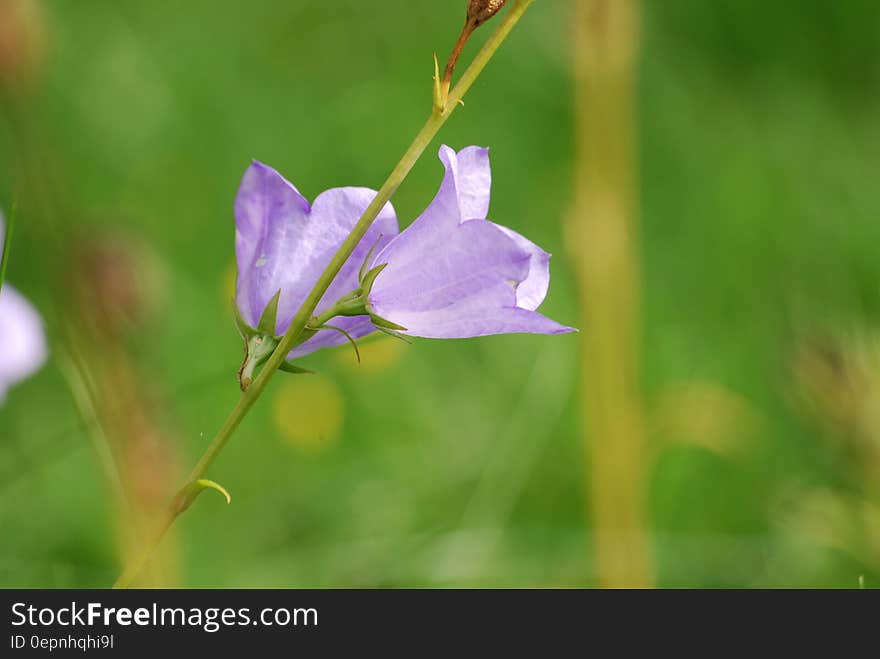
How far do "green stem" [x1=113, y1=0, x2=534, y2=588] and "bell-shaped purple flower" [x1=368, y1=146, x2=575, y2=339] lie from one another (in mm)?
57

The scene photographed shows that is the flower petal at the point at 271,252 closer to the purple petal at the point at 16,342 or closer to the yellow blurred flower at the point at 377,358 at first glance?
the purple petal at the point at 16,342

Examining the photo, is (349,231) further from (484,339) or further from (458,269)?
(484,339)

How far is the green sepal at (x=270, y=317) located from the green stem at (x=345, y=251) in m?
0.08

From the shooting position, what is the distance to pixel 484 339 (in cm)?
180

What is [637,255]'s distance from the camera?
6.02 feet

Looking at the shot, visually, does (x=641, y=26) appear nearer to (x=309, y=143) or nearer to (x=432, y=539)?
(x=309, y=143)

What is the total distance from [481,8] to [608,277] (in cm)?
53

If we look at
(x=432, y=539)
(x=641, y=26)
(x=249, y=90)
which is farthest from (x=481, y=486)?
(x=641, y=26)

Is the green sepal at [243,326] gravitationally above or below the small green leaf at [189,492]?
above

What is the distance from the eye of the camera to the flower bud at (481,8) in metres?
0.46

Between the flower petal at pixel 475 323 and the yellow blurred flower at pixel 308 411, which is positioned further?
the yellow blurred flower at pixel 308 411

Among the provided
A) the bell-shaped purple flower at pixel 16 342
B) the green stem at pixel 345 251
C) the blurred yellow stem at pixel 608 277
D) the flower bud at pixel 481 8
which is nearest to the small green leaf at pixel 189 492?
the green stem at pixel 345 251

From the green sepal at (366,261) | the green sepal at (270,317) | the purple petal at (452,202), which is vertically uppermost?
the purple petal at (452,202)

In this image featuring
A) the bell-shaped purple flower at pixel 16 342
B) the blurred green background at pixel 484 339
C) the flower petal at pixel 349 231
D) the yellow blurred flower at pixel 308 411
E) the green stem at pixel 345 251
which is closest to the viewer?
the green stem at pixel 345 251
